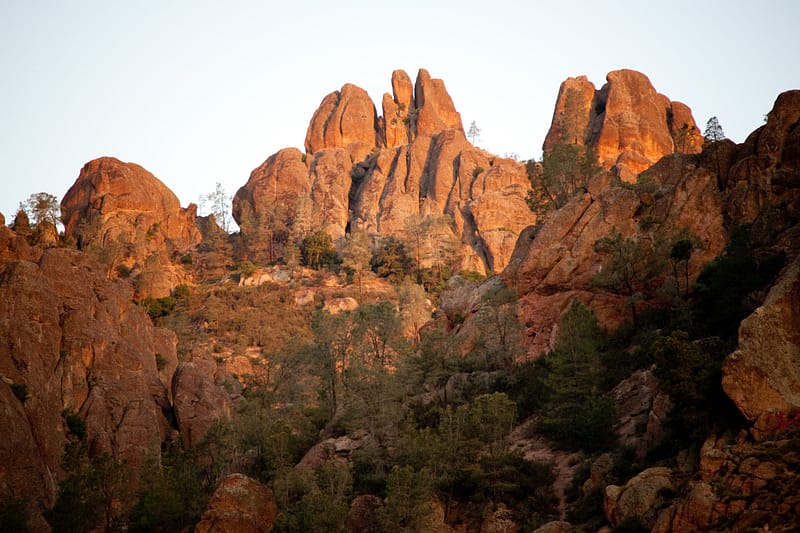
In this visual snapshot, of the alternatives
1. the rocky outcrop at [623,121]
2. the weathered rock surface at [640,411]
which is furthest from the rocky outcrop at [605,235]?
the rocky outcrop at [623,121]

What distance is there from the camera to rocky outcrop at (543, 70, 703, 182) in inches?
3930

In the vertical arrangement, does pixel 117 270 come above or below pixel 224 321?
above

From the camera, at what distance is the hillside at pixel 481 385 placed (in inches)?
1065

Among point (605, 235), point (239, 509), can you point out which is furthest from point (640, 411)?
point (605, 235)

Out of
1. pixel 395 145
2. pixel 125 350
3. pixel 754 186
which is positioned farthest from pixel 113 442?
pixel 395 145

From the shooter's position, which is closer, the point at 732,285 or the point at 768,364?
the point at 768,364

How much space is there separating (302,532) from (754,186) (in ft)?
117

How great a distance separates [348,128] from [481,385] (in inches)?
3808

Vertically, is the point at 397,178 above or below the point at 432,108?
below

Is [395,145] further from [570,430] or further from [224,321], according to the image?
[570,430]

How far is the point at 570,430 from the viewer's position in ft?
121

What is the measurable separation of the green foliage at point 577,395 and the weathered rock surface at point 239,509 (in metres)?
14.5

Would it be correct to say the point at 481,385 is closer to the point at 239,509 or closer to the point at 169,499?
the point at 239,509

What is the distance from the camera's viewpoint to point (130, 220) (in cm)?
11012
